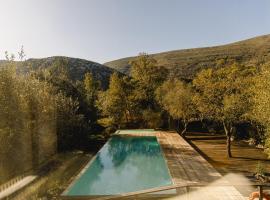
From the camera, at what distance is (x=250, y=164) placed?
20.6 m

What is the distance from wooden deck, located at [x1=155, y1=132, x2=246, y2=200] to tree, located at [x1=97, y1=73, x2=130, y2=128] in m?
10.6

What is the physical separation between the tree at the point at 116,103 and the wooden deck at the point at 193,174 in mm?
10583

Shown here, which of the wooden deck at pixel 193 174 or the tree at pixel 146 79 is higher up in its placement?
the tree at pixel 146 79

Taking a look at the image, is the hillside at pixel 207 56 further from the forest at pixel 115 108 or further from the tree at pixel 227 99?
the tree at pixel 227 99

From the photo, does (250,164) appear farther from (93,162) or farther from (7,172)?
(7,172)

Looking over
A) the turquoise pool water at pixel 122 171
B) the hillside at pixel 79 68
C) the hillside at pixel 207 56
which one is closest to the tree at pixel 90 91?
the turquoise pool water at pixel 122 171

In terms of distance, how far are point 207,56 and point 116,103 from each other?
8043 centimetres

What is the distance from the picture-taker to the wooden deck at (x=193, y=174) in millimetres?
12031

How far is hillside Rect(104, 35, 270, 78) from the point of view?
10000cm

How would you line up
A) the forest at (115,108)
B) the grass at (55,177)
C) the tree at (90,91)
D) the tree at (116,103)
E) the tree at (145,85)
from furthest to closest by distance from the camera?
the tree at (90,91) < the tree at (145,85) < the tree at (116,103) < the grass at (55,177) < the forest at (115,108)

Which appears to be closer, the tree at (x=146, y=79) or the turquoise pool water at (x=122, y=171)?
the turquoise pool water at (x=122, y=171)

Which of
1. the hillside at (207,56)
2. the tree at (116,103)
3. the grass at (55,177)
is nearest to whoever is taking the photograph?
the grass at (55,177)

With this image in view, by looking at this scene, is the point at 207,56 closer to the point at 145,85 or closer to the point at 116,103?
the point at 145,85

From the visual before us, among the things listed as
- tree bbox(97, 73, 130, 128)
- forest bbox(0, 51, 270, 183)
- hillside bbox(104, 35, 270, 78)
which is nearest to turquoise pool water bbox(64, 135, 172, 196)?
forest bbox(0, 51, 270, 183)
